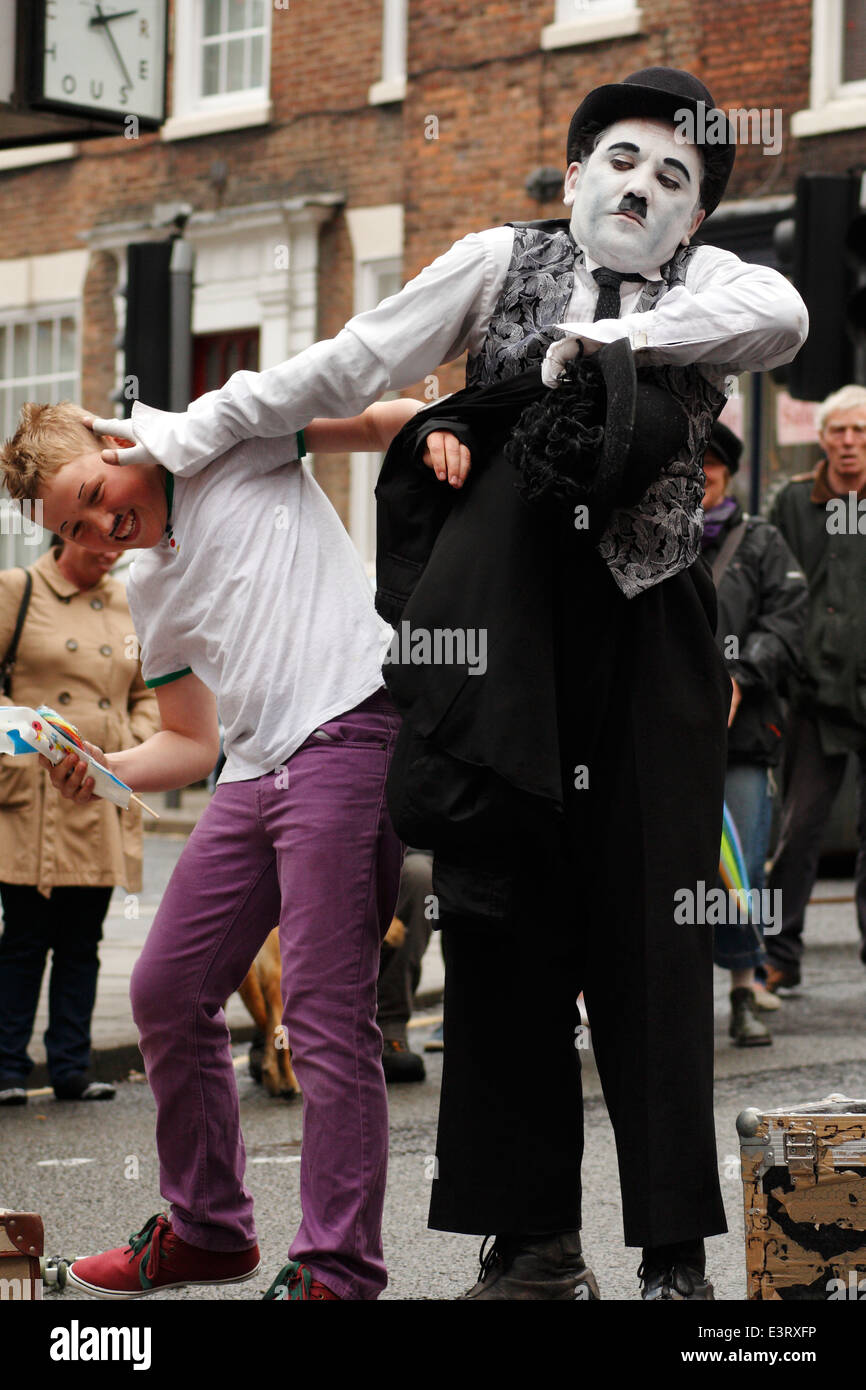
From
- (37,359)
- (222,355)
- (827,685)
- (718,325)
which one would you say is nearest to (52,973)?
(827,685)

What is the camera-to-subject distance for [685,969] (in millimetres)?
3525

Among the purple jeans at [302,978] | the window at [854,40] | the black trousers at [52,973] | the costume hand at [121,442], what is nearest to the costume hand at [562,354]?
the purple jeans at [302,978]

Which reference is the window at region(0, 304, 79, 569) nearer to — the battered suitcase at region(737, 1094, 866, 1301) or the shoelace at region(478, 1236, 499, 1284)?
the shoelace at region(478, 1236, 499, 1284)

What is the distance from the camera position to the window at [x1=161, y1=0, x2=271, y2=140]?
1828 cm

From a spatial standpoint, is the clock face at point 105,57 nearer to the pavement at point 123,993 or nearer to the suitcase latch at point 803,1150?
the pavement at point 123,993

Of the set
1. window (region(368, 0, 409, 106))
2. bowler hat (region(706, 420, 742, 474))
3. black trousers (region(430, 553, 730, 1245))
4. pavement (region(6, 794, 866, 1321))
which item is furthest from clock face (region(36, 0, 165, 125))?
window (region(368, 0, 409, 106))

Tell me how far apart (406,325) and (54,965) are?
3806mm

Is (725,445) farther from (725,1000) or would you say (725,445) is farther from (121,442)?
(121,442)

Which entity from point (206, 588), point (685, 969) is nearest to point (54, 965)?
point (206, 588)

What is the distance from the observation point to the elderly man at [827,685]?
821cm

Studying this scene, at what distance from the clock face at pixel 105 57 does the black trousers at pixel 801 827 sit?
3644 mm

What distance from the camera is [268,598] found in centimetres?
371

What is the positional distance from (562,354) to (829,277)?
6.23 metres
